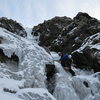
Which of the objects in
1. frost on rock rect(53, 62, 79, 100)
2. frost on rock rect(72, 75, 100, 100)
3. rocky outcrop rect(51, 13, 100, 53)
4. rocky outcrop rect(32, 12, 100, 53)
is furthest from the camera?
rocky outcrop rect(32, 12, 100, 53)

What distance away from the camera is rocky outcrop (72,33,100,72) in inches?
737

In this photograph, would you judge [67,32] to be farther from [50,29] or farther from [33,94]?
[33,94]

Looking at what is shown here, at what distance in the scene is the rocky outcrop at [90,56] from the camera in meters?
18.7

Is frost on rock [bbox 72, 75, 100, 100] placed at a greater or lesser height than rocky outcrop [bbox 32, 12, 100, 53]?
lesser

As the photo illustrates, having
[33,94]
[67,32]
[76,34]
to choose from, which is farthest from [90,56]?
[67,32]

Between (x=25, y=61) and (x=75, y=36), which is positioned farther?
(x=75, y=36)

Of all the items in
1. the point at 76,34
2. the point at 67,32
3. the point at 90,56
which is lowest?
the point at 90,56

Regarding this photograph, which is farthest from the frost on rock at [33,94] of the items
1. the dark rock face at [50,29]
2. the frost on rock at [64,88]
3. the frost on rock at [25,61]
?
the dark rock face at [50,29]

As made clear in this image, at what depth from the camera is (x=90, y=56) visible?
1905 centimetres

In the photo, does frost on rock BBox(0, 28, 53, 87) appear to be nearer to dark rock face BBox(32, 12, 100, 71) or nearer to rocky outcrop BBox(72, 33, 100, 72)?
rocky outcrop BBox(72, 33, 100, 72)

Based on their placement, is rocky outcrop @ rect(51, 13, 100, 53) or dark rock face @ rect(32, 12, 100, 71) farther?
rocky outcrop @ rect(51, 13, 100, 53)

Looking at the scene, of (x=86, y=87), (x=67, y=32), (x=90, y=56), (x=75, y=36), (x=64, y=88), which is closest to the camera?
(x=64, y=88)

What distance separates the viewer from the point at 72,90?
1562cm

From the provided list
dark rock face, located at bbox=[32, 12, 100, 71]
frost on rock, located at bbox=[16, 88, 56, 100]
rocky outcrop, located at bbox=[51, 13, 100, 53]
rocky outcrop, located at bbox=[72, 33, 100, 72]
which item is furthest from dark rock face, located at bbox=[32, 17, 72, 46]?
frost on rock, located at bbox=[16, 88, 56, 100]
